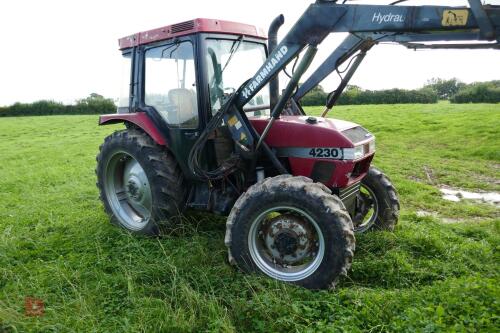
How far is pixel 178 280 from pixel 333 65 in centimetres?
280

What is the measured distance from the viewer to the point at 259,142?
4.50 m

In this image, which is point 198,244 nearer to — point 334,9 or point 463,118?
point 334,9

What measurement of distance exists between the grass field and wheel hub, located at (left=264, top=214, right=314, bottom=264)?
0.35 m

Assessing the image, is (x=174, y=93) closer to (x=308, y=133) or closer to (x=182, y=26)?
(x=182, y=26)

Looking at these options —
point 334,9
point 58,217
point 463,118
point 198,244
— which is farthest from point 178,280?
point 463,118

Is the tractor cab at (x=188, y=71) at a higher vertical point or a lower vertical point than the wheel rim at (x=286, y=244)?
higher

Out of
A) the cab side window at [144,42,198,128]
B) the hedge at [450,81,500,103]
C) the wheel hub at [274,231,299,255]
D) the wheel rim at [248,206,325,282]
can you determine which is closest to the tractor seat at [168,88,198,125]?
the cab side window at [144,42,198,128]

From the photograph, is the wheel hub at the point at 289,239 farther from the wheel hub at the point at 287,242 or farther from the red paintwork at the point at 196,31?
the red paintwork at the point at 196,31

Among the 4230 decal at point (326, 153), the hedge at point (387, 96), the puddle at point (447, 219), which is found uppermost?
the hedge at point (387, 96)

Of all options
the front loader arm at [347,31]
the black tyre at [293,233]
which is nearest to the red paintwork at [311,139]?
the front loader arm at [347,31]

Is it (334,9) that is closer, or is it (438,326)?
(438,326)

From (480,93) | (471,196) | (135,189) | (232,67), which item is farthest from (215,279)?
(480,93)

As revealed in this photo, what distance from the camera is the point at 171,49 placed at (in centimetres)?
514

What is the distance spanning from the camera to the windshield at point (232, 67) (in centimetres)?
492
